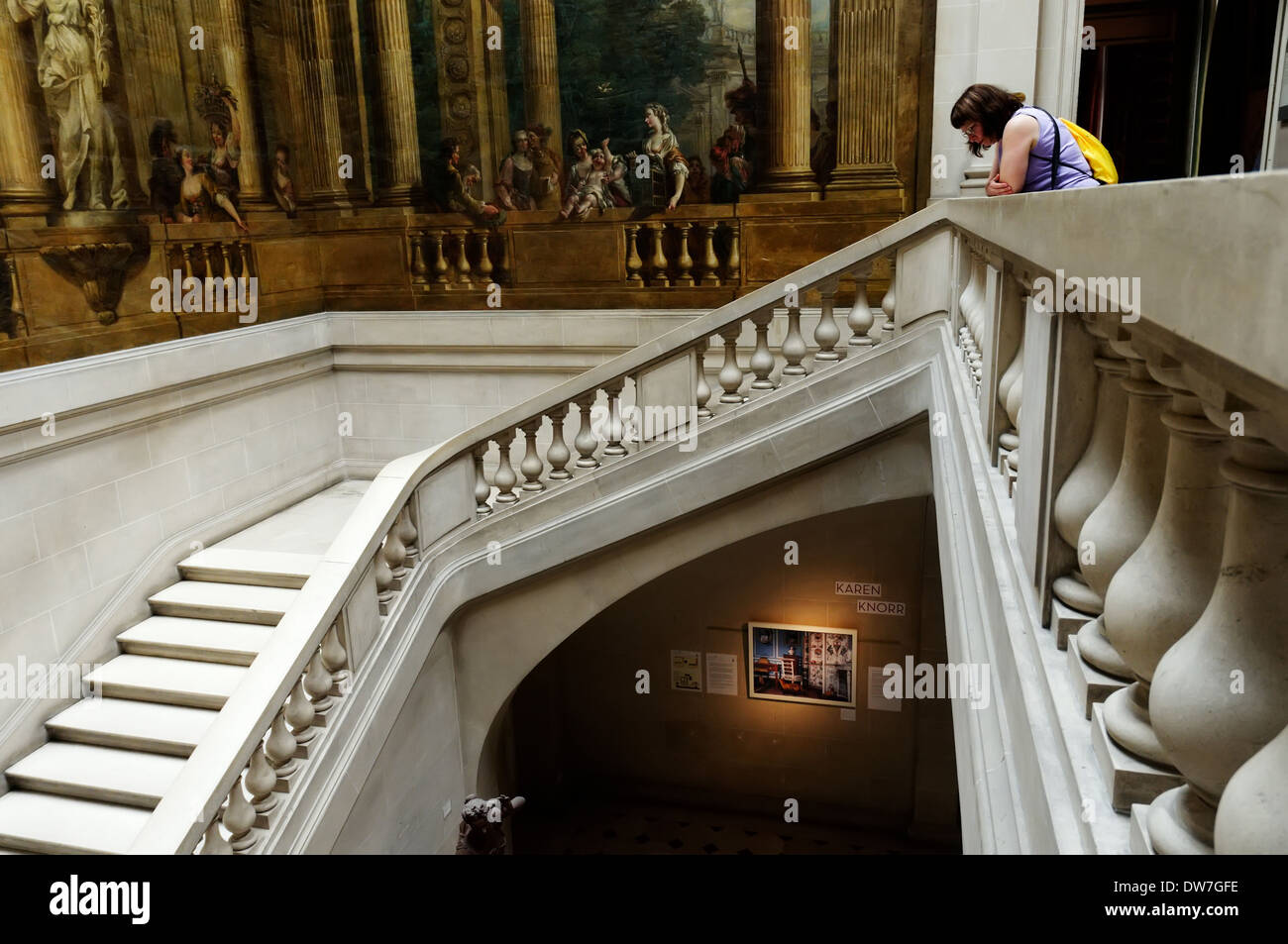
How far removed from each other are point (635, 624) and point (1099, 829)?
32.4ft

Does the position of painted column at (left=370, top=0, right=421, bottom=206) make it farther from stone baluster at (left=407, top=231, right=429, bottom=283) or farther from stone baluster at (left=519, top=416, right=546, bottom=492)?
stone baluster at (left=519, top=416, right=546, bottom=492)

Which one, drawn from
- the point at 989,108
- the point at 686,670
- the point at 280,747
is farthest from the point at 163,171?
the point at 686,670

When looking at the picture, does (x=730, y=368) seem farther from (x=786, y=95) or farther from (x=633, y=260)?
→ (x=786, y=95)

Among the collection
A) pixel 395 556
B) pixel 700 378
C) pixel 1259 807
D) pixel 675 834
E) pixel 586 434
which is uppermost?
pixel 1259 807

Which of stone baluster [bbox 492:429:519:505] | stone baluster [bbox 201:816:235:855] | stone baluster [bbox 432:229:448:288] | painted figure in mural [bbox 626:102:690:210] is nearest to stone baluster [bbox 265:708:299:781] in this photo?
stone baluster [bbox 201:816:235:855]

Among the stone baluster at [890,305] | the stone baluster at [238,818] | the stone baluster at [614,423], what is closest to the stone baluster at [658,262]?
the stone baluster at [614,423]

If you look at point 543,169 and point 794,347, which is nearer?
point 794,347

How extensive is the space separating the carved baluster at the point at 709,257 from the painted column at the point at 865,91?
3.78 ft

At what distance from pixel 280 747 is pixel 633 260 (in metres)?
5.46

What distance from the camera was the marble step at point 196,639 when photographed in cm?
664

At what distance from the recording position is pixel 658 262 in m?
8.74

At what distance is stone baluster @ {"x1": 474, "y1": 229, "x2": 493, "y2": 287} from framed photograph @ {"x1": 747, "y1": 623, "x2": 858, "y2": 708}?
4.63m

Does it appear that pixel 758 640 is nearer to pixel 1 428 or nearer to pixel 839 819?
pixel 839 819

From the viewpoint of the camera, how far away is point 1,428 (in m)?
6.15
